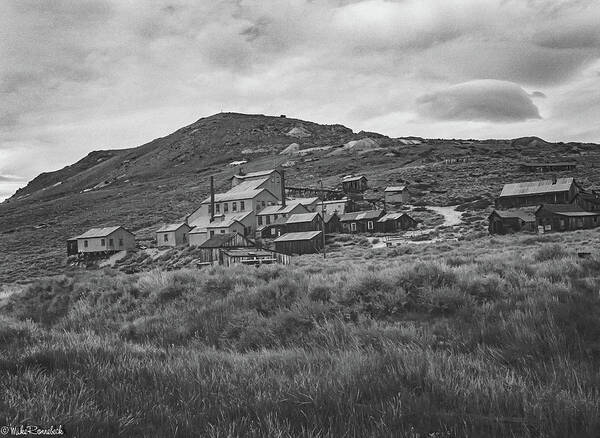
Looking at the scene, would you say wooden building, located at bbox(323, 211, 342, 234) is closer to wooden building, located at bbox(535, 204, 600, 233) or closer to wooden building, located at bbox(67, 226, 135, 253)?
wooden building, located at bbox(535, 204, 600, 233)

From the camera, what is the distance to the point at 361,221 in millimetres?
72812

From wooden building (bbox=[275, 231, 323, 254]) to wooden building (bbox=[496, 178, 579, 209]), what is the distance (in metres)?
33.7

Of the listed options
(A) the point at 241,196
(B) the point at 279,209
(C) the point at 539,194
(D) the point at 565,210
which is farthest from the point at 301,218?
(C) the point at 539,194

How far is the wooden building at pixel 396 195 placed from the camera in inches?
3567

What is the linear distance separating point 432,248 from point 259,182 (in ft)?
164

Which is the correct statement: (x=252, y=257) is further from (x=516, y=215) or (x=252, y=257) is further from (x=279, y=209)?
(x=516, y=215)

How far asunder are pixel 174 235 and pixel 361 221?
29998 mm

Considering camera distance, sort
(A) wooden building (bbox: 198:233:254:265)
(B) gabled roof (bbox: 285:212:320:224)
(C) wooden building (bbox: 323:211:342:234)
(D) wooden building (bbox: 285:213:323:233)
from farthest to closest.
A: 1. (C) wooden building (bbox: 323:211:342:234)
2. (B) gabled roof (bbox: 285:212:320:224)
3. (D) wooden building (bbox: 285:213:323:233)
4. (A) wooden building (bbox: 198:233:254:265)

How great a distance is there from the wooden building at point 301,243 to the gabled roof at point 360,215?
521 inches

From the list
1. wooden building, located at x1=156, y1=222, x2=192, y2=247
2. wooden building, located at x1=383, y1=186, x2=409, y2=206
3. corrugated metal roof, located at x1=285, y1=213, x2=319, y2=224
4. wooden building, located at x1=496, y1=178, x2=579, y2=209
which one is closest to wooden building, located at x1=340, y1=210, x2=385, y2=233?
corrugated metal roof, located at x1=285, y1=213, x2=319, y2=224

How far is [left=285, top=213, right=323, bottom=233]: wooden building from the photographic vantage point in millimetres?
67875

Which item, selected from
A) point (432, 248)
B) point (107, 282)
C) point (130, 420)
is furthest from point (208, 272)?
point (432, 248)

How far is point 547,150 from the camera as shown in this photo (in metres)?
146

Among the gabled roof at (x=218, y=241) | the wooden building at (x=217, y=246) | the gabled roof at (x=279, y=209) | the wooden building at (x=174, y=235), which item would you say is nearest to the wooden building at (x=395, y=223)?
the gabled roof at (x=279, y=209)
